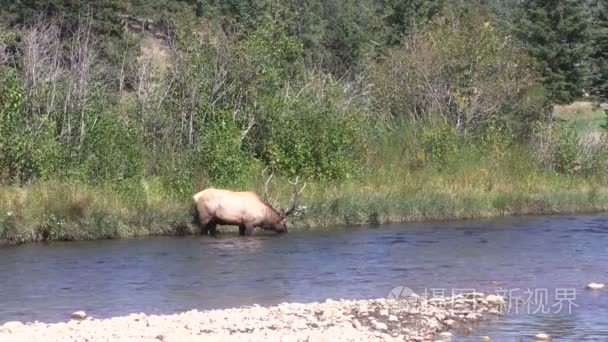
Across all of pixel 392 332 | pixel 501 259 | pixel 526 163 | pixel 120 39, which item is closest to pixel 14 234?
pixel 501 259

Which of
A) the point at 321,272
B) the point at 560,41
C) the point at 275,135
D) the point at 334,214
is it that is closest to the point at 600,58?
the point at 560,41

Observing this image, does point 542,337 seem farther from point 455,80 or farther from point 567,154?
point 455,80

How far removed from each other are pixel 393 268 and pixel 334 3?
46.0 m

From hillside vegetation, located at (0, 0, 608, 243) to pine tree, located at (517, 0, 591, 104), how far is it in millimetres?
15766

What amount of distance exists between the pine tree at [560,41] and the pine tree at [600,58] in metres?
1.38

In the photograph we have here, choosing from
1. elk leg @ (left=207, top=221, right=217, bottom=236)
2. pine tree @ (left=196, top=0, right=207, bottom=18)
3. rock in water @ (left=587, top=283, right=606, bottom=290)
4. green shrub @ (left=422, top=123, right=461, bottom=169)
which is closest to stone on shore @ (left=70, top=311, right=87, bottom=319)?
rock in water @ (left=587, top=283, right=606, bottom=290)

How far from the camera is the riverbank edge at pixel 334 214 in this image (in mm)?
23109

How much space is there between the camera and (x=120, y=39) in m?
48.8

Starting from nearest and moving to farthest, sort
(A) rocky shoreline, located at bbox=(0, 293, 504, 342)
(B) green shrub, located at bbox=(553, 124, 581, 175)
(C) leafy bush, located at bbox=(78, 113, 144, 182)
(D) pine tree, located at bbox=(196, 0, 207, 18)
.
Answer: (A) rocky shoreline, located at bbox=(0, 293, 504, 342), (C) leafy bush, located at bbox=(78, 113, 144, 182), (B) green shrub, located at bbox=(553, 124, 581, 175), (D) pine tree, located at bbox=(196, 0, 207, 18)

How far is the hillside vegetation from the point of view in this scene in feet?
83.7

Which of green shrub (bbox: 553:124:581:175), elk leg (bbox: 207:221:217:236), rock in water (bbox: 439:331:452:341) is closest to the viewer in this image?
rock in water (bbox: 439:331:452:341)

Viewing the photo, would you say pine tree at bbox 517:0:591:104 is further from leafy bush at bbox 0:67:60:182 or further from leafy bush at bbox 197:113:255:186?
leafy bush at bbox 0:67:60:182

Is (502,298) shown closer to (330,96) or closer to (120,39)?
(330,96)

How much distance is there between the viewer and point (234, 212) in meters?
24.3
